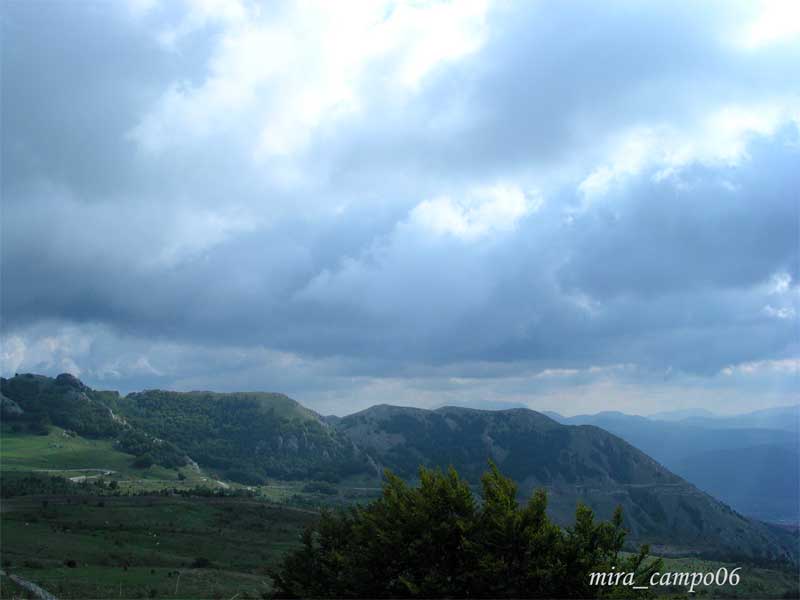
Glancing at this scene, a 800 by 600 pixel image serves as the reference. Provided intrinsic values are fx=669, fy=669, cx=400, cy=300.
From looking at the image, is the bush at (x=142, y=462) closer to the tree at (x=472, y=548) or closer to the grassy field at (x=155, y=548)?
the grassy field at (x=155, y=548)

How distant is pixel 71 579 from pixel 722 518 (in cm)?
19819

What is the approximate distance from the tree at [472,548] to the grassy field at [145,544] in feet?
78.1

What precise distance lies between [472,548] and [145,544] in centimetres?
6207

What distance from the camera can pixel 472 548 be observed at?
21.6 meters

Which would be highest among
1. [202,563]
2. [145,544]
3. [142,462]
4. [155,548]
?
[202,563]

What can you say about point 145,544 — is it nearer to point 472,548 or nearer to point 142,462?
point 472,548

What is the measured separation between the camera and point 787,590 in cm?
8150

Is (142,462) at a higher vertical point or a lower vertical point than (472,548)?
lower

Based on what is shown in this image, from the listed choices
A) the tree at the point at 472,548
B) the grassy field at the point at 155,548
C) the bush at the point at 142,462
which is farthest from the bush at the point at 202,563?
the bush at the point at 142,462

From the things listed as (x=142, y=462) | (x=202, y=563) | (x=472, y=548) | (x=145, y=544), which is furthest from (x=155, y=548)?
(x=142, y=462)

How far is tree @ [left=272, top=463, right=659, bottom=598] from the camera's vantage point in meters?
21.2

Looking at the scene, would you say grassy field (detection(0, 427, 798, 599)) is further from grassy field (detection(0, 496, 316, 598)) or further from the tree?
the tree

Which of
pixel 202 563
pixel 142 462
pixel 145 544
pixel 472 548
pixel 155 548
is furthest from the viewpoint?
pixel 142 462

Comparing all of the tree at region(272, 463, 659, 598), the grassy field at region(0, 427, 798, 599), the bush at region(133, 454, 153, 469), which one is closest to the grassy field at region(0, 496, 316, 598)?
the grassy field at region(0, 427, 798, 599)
